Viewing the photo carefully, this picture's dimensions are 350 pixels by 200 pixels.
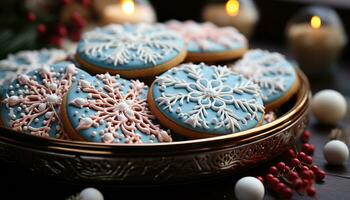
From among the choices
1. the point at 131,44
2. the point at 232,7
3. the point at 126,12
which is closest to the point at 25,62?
the point at 131,44

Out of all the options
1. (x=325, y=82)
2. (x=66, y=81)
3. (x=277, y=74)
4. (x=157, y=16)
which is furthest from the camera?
(x=157, y=16)

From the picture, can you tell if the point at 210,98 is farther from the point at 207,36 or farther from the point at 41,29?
the point at 41,29

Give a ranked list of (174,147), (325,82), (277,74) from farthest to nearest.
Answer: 1. (325,82)
2. (277,74)
3. (174,147)

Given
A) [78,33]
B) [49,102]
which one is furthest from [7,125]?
[78,33]

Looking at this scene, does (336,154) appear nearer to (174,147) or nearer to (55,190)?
(174,147)

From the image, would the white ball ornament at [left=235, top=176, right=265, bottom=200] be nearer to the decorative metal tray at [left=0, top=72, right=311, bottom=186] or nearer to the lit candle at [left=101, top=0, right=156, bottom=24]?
the decorative metal tray at [left=0, top=72, right=311, bottom=186]

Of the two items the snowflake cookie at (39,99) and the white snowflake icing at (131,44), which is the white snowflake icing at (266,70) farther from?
the snowflake cookie at (39,99)

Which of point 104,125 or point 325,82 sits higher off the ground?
point 104,125
